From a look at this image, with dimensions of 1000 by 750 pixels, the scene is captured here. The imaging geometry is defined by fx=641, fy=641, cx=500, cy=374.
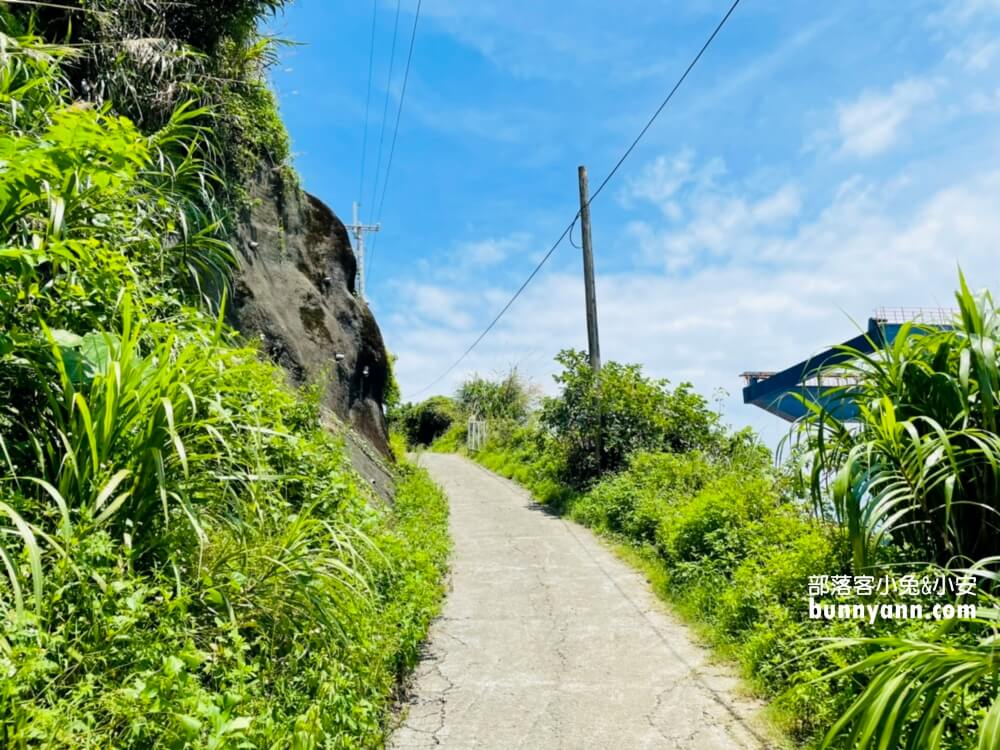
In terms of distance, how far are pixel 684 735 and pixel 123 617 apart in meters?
2.99

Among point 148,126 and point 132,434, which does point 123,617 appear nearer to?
point 132,434

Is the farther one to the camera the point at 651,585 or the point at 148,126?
the point at 651,585

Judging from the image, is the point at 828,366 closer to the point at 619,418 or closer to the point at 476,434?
the point at 619,418

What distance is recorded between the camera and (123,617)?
2266 mm

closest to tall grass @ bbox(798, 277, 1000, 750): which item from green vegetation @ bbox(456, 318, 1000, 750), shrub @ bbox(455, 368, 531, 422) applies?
green vegetation @ bbox(456, 318, 1000, 750)

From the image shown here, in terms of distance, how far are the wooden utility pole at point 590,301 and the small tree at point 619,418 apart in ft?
0.10

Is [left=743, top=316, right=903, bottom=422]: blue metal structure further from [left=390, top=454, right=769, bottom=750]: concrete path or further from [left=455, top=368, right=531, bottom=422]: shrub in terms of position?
[left=455, top=368, right=531, bottom=422]: shrub

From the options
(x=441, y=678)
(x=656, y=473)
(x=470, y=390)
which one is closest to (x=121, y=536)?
(x=441, y=678)

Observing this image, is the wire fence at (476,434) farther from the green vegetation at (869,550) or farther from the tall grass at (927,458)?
the tall grass at (927,458)

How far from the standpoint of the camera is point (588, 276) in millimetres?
13117

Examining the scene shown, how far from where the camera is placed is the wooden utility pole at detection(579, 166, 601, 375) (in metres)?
13.0

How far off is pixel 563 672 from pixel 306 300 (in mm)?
6395

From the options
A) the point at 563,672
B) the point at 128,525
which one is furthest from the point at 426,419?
the point at 128,525

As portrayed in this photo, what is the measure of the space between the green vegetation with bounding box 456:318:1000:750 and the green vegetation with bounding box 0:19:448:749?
221 centimetres
